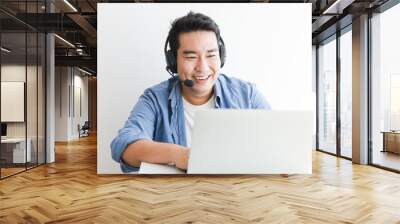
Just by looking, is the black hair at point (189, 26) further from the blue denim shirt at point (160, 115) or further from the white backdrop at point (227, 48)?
the blue denim shirt at point (160, 115)

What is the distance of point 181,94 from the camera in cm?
264

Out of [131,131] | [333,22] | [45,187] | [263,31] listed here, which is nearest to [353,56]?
[333,22]

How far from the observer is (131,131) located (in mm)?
2508

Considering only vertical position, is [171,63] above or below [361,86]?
below

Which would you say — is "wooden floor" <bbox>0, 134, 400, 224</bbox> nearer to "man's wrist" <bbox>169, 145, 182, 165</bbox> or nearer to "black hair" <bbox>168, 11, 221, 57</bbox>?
"man's wrist" <bbox>169, 145, 182, 165</bbox>

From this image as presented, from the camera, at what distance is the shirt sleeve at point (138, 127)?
2471 millimetres

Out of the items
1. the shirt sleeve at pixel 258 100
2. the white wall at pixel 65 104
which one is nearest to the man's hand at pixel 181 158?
the shirt sleeve at pixel 258 100

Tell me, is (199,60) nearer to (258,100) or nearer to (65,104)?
(258,100)

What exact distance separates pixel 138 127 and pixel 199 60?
0.57 meters

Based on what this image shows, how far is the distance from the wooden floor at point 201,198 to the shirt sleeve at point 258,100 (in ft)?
3.95

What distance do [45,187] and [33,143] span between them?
2196 millimetres

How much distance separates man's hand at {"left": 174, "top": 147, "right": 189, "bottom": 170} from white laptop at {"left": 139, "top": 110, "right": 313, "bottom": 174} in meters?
0.04

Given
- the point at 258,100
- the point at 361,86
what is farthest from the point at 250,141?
the point at 361,86

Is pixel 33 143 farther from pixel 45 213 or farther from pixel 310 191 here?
pixel 310 191
